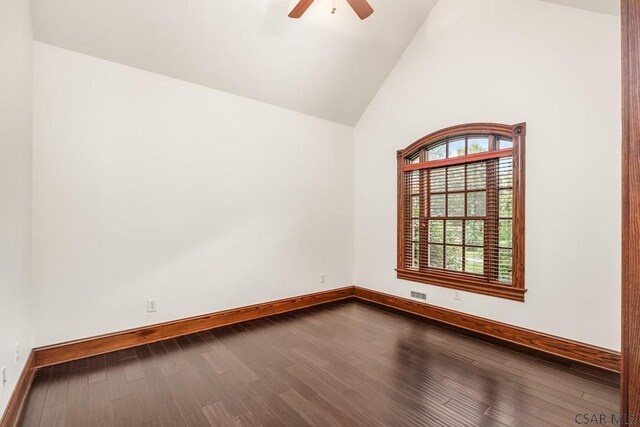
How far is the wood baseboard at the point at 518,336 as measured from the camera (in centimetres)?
247

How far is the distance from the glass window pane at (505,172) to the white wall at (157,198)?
7.51 feet

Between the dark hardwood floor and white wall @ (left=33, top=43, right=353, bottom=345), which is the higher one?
white wall @ (left=33, top=43, right=353, bottom=345)

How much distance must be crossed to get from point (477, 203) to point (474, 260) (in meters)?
0.63

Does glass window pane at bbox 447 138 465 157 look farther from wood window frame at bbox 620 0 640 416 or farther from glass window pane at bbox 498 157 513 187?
wood window frame at bbox 620 0 640 416

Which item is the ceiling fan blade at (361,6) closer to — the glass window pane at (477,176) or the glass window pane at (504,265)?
the glass window pane at (477,176)

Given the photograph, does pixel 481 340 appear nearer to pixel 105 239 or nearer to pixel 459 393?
pixel 459 393

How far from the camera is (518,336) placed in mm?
2932

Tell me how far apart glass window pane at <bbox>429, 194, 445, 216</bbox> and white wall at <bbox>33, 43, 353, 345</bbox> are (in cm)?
156

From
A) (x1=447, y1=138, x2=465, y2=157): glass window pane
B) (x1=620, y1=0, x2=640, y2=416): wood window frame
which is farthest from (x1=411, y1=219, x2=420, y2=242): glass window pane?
(x1=620, y1=0, x2=640, y2=416): wood window frame

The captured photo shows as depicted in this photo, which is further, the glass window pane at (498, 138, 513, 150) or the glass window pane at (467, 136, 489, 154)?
the glass window pane at (467, 136, 489, 154)

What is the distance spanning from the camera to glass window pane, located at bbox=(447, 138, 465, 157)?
3.50 meters

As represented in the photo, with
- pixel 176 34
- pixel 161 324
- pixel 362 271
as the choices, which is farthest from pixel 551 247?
pixel 176 34

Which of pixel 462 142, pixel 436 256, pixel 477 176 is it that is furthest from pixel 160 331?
pixel 462 142

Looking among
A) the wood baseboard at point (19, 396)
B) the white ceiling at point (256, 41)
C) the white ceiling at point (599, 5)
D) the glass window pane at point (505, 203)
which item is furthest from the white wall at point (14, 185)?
the white ceiling at point (599, 5)
